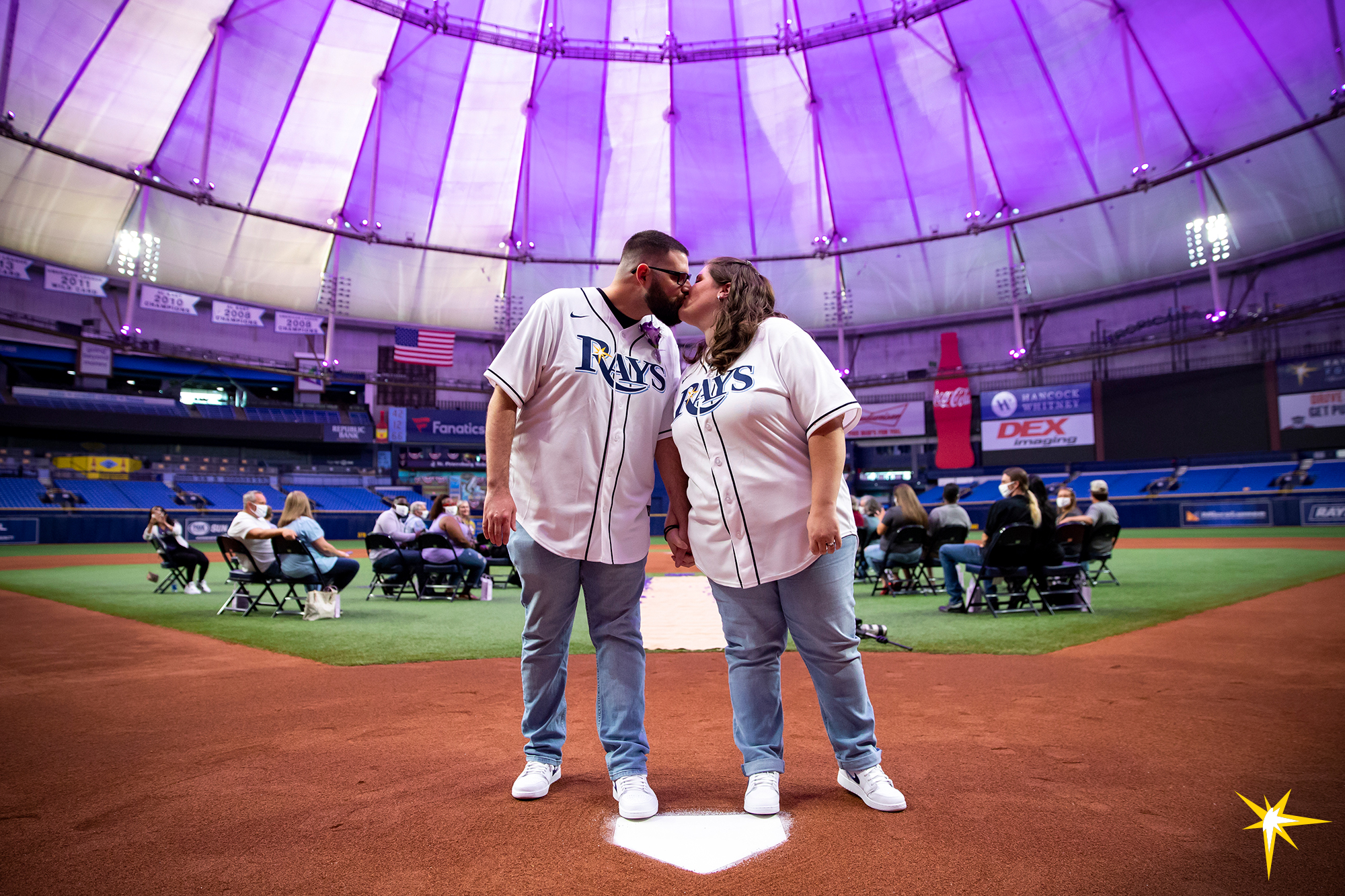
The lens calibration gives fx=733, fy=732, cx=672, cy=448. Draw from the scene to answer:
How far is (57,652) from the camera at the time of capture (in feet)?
18.9

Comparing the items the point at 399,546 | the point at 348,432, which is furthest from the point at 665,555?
the point at 348,432

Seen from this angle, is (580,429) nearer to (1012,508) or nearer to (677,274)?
(677,274)

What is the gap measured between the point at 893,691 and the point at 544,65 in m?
26.6

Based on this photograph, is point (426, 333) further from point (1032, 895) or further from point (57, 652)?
point (1032, 895)

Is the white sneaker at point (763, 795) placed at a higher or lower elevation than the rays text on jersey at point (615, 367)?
lower

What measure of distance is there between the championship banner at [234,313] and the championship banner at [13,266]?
253 inches

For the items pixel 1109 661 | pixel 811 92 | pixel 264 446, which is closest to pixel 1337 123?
pixel 811 92

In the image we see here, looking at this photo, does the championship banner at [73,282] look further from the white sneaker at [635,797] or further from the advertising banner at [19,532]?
the white sneaker at [635,797]

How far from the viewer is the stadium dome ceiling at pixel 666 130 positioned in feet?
75.3

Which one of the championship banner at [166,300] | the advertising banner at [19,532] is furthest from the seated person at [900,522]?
the championship banner at [166,300]

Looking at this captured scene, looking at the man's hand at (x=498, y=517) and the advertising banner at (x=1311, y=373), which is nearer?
the man's hand at (x=498, y=517)

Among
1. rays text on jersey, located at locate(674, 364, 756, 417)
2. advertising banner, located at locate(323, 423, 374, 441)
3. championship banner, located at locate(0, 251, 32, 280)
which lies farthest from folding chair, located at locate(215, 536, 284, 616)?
advertising banner, located at locate(323, 423, 374, 441)

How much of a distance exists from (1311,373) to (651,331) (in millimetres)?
35139

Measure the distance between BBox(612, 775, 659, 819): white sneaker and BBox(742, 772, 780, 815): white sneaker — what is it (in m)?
0.32
